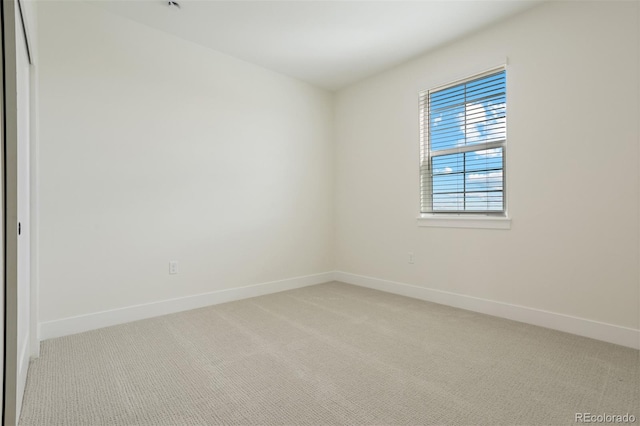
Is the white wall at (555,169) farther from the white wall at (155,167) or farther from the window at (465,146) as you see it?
the white wall at (155,167)

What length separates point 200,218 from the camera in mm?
3244

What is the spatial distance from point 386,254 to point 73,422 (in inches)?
121

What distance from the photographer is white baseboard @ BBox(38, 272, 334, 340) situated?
247 centimetres

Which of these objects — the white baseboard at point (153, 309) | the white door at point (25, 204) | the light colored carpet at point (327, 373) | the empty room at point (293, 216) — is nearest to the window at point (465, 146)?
the empty room at point (293, 216)

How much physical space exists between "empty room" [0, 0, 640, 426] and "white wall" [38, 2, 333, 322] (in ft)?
0.06

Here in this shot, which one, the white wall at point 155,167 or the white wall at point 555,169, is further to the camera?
the white wall at point 155,167

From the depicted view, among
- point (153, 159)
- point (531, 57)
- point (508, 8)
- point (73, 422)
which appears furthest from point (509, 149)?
point (73, 422)

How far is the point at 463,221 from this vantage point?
3.14 m

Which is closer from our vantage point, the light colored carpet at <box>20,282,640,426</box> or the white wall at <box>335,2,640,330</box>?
the light colored carpet at <box>20,282,640,426</box>

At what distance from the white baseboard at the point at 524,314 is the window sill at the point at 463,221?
2.20 feet

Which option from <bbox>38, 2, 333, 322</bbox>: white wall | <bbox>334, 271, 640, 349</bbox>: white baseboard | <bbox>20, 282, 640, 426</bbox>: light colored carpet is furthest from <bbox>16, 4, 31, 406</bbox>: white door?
<bbox>334, 271, 640, 349</bbox>: white baseboard

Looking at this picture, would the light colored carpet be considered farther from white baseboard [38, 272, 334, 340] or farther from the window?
the window

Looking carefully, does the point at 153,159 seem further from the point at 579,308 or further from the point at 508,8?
the point at 579,308

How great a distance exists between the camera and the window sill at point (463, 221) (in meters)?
2.88
